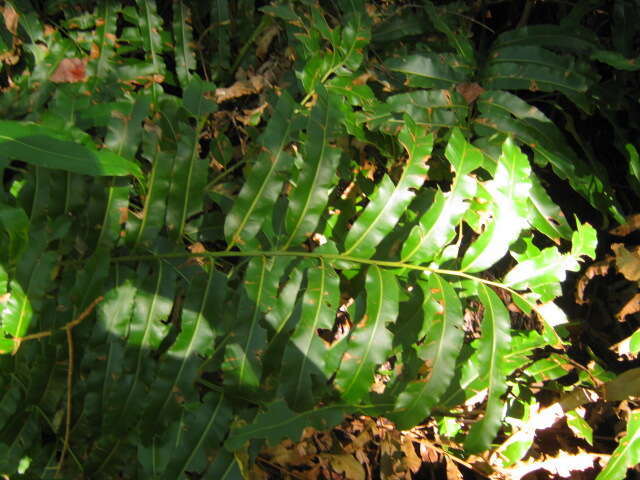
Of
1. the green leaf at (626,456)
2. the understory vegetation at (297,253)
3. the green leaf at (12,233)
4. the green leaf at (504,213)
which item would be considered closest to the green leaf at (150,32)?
the understory vegetation at (297,253)

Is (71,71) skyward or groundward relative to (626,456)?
skyward

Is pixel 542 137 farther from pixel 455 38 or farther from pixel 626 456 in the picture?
pixel 626 456

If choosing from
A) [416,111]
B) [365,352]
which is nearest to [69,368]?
[365,352]

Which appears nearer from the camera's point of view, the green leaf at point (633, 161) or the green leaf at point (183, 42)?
the green leaf at point (633, 161)

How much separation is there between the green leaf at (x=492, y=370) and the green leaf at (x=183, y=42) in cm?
133

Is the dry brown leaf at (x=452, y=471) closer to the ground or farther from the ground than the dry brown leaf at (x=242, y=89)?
closer to the ground

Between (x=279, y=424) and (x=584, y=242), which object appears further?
(x=584, y=242)

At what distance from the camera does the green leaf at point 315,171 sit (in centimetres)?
140

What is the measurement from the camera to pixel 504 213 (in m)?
1.47

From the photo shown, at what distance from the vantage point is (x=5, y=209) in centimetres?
125

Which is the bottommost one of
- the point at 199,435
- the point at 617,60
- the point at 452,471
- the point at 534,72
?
the point at 452,471

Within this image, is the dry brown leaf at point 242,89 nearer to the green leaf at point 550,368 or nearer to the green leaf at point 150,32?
the green leaf at point 150,32

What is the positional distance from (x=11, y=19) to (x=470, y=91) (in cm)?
153

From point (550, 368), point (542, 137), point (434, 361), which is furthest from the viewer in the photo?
point (550, 368)
